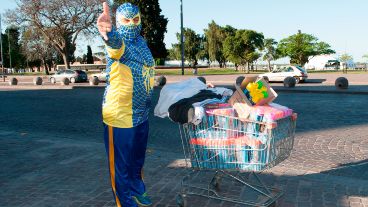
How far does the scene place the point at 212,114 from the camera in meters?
3.83

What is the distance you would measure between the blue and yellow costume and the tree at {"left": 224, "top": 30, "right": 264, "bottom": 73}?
7058 cm

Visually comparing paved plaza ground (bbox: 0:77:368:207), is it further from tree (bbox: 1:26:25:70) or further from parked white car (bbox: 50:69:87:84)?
tree (bbox: 1:26:25:70)

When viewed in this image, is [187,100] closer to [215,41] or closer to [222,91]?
[222,91]

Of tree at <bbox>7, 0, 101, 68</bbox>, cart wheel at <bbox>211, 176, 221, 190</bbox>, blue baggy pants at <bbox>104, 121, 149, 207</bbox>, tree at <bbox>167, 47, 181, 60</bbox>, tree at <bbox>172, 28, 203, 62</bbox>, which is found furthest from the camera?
tree at <bbox>167, 47, 181, 60</bbox>

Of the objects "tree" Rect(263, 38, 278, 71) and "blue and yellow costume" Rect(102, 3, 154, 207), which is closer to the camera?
"blue and yellow costume" Rect(102, 3, 154, 207)

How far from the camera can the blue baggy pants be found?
3.63 metres

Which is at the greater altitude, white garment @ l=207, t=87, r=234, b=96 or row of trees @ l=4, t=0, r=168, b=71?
row of trees @ l=4, t=0, r=168, b=71

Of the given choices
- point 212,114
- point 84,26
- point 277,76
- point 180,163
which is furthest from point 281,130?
point 84,26

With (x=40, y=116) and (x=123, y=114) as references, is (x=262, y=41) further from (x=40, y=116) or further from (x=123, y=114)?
(x=123, y=114)

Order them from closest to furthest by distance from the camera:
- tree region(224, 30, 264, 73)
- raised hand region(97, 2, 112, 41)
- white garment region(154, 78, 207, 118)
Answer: raised hand region(97, 2, 112, 41) → white garment region(154, 78, 207, 118) → tree region(224, 30, 264, 73)

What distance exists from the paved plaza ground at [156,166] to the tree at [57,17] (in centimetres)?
4071

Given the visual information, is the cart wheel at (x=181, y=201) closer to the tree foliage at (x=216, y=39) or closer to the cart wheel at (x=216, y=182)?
the cart wheel at (x=216, y=182)

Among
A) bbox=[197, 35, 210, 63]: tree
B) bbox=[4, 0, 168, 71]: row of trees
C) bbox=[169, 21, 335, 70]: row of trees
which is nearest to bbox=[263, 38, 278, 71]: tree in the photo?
bbox=[169, 21, 335, 70]: row of trees

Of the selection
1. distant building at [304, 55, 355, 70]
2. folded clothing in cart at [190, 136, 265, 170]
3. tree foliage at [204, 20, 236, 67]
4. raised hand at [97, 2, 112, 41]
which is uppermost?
tree foliage at [204, 20, 236, 67]
